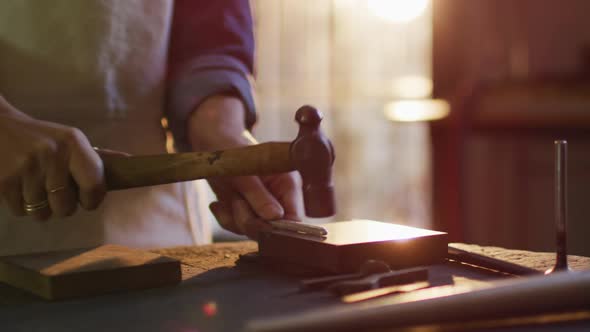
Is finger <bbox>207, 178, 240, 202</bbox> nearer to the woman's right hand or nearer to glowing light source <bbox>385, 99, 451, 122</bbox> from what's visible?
the woman's right hand

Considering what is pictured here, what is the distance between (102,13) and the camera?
4.25ft

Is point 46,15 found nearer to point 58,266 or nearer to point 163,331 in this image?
point 58,266

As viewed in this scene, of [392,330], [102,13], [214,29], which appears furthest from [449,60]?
[392,330]

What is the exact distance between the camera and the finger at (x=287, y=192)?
115 centimetres

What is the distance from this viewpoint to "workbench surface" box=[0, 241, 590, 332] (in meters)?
0.61

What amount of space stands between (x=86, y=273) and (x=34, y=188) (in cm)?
22

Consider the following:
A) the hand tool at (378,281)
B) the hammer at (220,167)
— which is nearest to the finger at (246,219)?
the hammer at (220,167)

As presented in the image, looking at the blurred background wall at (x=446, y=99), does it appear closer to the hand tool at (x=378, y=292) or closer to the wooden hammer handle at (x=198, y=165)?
the wooden hammer handle at (x=198, y=165)

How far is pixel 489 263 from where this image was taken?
81 centimetres

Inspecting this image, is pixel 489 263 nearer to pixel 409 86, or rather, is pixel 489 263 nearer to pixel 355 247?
pixel 355 247

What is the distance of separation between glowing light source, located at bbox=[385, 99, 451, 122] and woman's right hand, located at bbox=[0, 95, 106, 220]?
86.5 inches

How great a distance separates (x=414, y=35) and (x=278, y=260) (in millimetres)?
2830

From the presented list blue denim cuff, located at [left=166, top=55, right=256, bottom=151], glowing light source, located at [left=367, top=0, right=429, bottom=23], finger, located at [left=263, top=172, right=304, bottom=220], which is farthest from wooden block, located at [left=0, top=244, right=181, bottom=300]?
glowing light source, located at [left=367, top=0, right=429, bottom=23]

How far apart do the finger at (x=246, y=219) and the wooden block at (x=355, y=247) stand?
0.46ft
